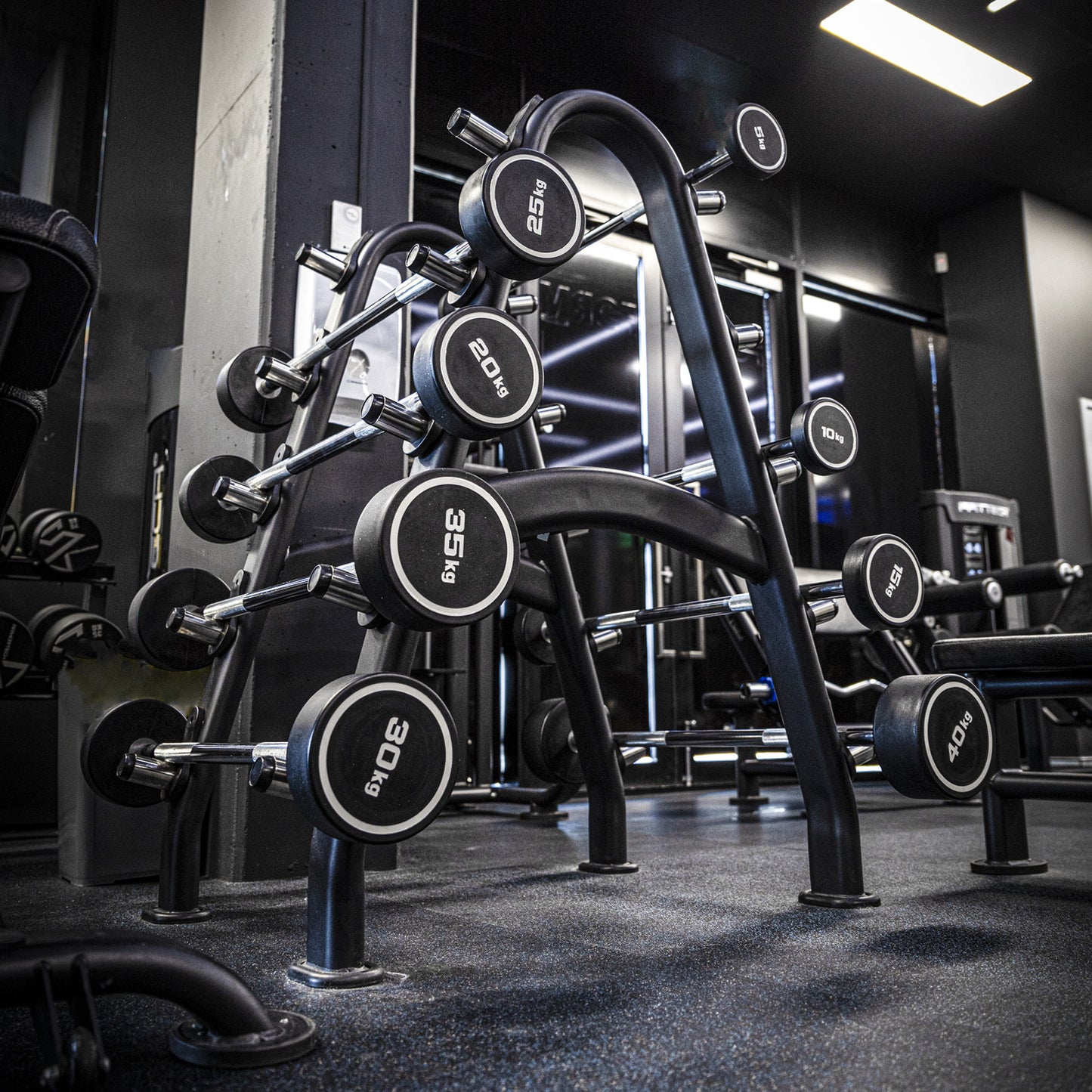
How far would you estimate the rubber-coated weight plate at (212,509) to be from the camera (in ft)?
5.25

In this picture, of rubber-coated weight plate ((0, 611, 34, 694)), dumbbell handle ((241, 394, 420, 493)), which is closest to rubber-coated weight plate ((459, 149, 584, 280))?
dumbbell handle ((241, 394, 420, 493))

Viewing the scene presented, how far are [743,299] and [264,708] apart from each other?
12.6 feet

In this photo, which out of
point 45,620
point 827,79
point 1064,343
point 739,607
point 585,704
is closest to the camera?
point 739,607

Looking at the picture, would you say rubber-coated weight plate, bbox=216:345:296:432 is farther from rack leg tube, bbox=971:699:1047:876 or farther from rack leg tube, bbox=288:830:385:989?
rack leg tube, bbox=971:699:1047:876

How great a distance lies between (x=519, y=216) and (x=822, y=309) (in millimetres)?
4630

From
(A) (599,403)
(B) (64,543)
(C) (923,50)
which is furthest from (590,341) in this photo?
(B) (64,543)

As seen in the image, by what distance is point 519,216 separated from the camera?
1130mm

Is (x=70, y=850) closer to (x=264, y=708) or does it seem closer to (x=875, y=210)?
(x=264, y=708)

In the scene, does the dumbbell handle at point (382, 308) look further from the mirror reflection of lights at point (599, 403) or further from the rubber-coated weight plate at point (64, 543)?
the mirror reflection of lights at point (599, 403)

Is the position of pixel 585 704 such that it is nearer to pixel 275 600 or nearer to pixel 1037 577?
pixel 275 600

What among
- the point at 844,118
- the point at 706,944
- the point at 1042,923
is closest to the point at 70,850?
the point at 706,944

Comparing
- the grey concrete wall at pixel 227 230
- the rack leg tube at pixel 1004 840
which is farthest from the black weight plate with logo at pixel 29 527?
the rack leg tube at pixel 1004 840

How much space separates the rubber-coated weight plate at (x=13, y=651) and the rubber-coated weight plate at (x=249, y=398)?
1380 millimetres

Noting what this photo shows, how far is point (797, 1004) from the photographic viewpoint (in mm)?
977
